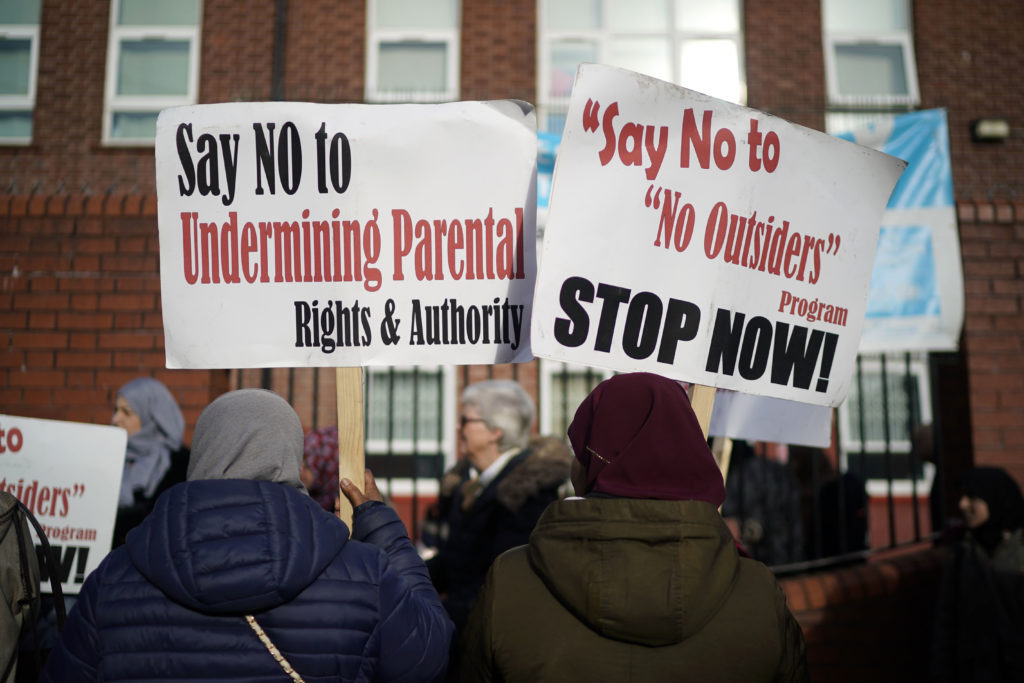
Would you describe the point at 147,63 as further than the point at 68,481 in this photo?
Yes

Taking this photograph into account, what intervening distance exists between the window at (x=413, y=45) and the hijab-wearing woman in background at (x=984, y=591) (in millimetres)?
7244

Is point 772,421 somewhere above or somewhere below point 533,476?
above

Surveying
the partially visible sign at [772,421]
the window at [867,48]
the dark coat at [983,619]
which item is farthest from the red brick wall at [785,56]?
the partially visible sign at [772,421]

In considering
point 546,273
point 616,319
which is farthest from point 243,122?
point 616,319

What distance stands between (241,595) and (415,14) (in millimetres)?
9453

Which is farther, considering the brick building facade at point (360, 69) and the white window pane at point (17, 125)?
the white window pane at point (17, 125)

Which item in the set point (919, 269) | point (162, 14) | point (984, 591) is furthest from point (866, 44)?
point (162, 14)

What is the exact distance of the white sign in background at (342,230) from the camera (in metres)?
2.95

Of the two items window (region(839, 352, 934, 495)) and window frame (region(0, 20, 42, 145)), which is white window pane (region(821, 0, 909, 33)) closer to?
window (region(839, 352, 934, 495))

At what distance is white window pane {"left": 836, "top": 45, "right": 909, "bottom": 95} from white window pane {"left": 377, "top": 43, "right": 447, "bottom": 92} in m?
4.72

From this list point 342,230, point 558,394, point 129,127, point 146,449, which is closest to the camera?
point 342,230

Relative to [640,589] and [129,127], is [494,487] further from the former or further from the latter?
[129,127]

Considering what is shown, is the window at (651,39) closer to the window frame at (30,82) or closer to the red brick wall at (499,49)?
the red brick wall at (499,49)

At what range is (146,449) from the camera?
4.28m
